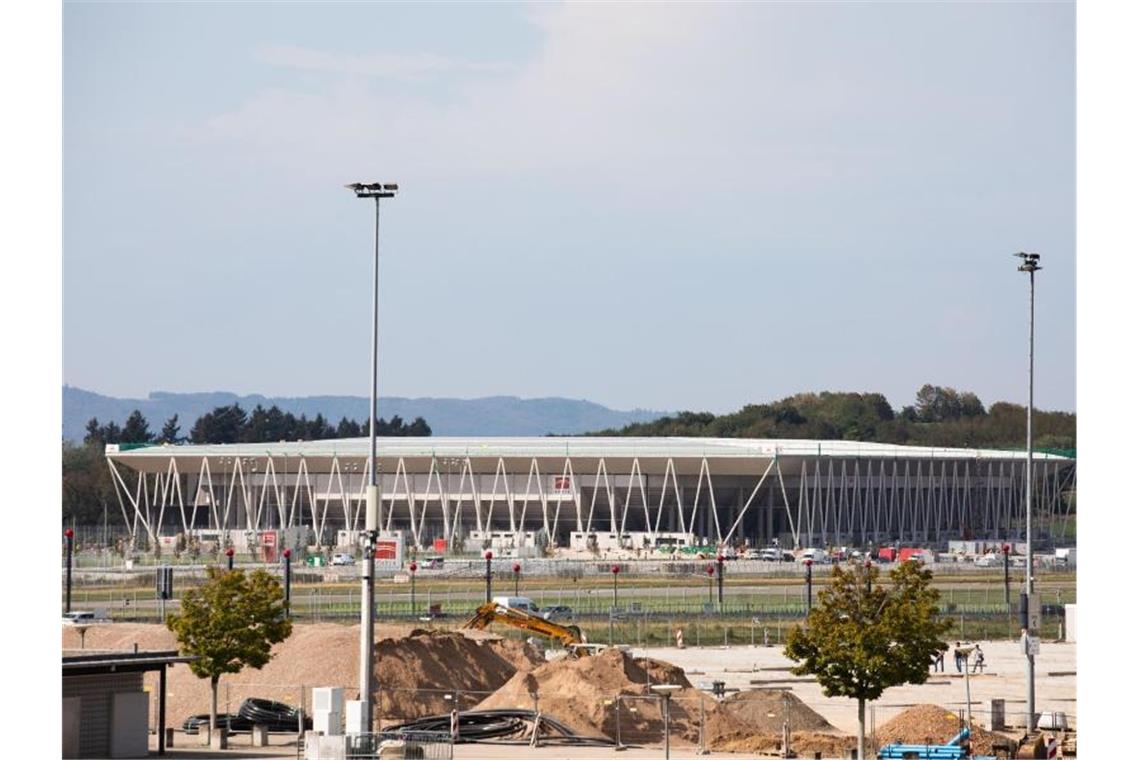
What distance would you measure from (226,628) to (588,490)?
105 meters

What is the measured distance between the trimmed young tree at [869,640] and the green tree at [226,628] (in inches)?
552

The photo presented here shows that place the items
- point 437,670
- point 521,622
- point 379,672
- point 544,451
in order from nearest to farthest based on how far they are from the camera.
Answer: point 379,672, point 437,670, point 521,622, point 544,451

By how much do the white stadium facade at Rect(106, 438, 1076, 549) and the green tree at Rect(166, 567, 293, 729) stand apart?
3730 inches

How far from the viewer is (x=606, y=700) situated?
50.5 metres

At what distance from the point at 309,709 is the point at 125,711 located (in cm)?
972

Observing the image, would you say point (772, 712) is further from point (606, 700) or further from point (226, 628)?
point (226, 628)

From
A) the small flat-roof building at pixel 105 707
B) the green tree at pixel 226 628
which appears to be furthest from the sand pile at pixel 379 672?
the small flat-roof building at pixel 105 707

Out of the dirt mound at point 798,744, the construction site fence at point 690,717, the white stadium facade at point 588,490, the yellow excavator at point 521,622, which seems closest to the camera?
the dirt mound at point 798,744

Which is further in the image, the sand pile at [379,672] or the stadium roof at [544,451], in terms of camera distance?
the stadium roof at [544,451]

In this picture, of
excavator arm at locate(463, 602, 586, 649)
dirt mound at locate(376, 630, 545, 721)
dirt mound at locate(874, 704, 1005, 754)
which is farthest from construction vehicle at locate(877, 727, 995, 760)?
excavator arm at locate(463, 602, 586, 649)

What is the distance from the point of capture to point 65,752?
43375 millimetres

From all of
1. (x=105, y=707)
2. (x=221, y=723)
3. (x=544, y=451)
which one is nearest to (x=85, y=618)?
(x=221, y=723)

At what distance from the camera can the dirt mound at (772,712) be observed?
50969 mm

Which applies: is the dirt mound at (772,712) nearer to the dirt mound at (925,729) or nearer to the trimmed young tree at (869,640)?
the dirt mound at (925,729)
